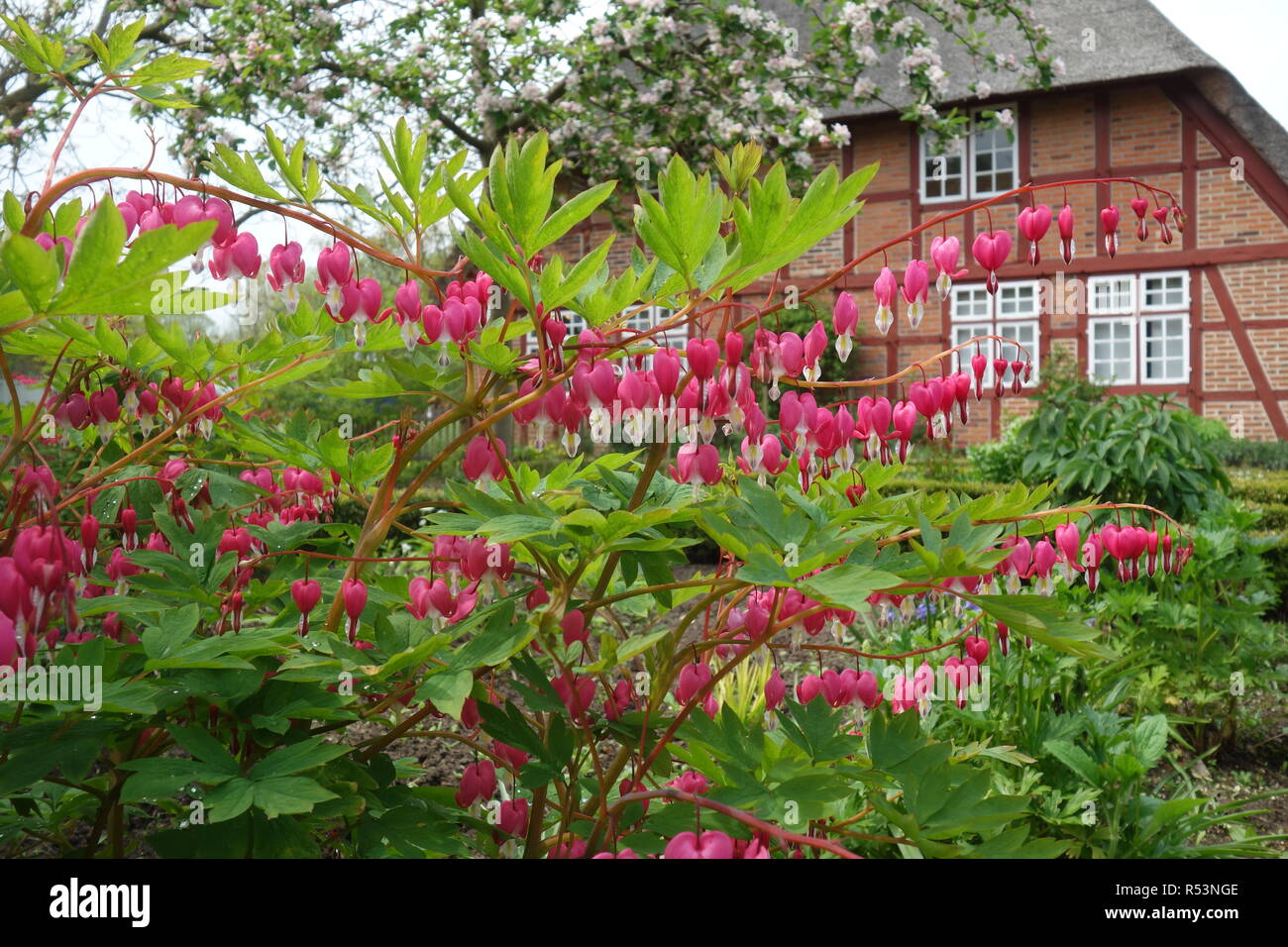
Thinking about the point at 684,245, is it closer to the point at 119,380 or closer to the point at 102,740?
the point at 102,740

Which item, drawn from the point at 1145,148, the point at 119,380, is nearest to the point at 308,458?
the point at 119,380

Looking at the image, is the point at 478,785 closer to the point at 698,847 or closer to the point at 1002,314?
the point at 698,847

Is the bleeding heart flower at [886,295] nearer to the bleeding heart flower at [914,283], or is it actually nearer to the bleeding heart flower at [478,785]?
the bleeding heart flower at [914,283]

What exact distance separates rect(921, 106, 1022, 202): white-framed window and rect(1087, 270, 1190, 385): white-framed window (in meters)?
2.66

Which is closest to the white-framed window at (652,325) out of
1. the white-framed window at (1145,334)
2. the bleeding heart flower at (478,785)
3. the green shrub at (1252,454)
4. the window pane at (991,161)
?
the bleeding heart flower at (478,785)

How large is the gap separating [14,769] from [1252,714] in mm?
5312

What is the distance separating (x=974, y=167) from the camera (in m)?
17.4

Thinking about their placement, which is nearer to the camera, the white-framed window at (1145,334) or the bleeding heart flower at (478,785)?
the bleeding heart flower at (478,785)

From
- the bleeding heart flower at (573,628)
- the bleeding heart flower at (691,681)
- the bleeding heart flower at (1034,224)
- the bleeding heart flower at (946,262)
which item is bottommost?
the bleeding heart flower at (691,681)

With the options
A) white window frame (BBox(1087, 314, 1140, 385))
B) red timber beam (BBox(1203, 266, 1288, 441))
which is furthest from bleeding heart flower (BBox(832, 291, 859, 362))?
red timber beam (BBox(1203, 266, 1288, 441))

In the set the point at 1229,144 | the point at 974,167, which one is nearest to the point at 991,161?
the point at 974,167

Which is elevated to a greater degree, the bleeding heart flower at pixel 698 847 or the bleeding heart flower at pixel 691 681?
the bleeding heart flower at pixel 691 681

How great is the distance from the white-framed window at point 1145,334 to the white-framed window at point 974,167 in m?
2.66

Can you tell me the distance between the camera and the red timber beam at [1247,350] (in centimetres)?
1520
